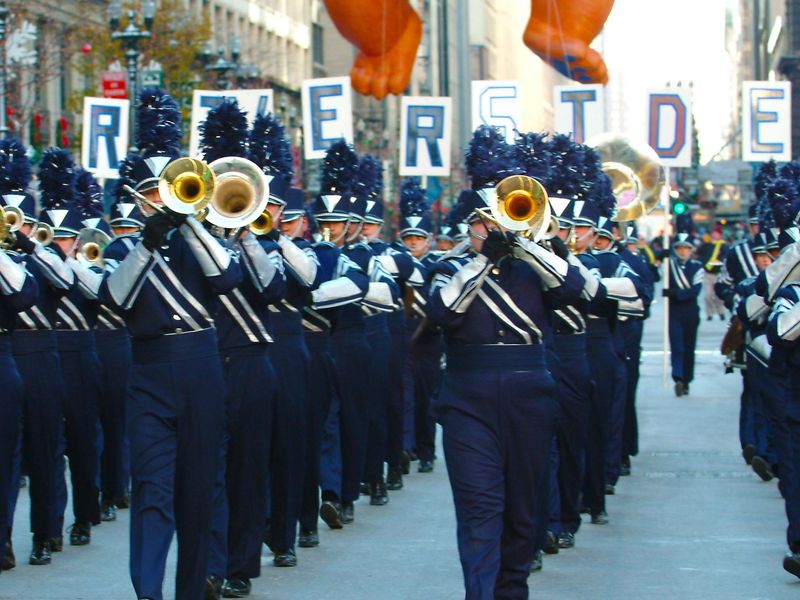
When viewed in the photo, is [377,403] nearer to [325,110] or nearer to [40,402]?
[40,402]

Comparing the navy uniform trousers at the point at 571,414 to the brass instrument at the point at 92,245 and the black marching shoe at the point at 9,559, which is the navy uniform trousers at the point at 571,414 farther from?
the brass instrument at the point at 92,245

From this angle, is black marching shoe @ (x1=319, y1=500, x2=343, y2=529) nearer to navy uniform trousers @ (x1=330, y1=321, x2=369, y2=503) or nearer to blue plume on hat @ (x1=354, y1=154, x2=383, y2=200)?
navy uniform trousers @ (x1=330, y1=321, x2=369, y2=503)

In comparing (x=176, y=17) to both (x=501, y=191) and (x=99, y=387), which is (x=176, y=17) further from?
(x=501, y=191)

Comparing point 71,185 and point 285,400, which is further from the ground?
point 71,185

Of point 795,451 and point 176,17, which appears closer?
point 795,451

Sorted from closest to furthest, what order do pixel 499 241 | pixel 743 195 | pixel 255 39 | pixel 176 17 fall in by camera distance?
pixel 499 241, pixel 176 17, pixel 255 39, pixel 743 195

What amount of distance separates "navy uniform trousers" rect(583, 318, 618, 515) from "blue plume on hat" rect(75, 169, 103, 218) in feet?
12.4

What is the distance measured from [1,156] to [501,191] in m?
3.77

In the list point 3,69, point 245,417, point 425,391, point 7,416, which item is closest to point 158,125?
point 245,417

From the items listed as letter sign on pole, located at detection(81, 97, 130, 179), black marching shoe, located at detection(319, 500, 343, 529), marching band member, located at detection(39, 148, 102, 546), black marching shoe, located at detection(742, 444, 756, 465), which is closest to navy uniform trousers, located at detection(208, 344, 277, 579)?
marching band member, located at detection(39, 148, 102, 546)

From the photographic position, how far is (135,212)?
13305mm

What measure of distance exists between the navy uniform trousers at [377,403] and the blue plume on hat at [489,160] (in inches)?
155

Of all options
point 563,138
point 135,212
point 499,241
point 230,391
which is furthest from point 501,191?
point 135,212

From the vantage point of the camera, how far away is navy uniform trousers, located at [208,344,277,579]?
9891 millimetres
